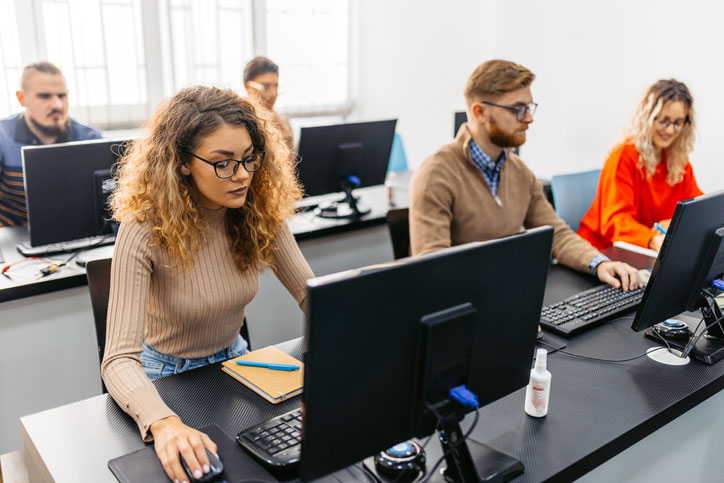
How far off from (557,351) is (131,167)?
1104mm

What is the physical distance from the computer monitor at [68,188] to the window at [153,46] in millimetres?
1574

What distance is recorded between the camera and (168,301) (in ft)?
4.78

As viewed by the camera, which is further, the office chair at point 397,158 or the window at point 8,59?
the office chair at point 397,158

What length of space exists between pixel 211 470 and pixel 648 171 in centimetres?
222

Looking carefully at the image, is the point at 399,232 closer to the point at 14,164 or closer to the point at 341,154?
the point at 341,154

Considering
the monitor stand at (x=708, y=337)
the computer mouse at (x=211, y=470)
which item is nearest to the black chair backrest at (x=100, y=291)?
the computer mouse at (x=211, y=470)

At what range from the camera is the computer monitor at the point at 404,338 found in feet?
2.64

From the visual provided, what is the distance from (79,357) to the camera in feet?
7.16

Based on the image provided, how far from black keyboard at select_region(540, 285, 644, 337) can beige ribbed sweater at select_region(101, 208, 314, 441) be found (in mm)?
641

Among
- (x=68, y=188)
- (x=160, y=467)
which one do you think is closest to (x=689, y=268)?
(x=160, y=467)

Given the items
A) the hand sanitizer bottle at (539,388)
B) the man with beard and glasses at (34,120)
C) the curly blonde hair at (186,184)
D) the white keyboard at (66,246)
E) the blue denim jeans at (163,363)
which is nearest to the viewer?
the hand sanitizer bottle at (539,388)


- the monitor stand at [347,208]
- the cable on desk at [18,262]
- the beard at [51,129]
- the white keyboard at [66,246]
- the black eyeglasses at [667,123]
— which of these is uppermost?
the black eyeglasses at [667,123]

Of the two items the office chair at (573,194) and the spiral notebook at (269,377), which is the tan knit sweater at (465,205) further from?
the spiral notebook at (269,377)

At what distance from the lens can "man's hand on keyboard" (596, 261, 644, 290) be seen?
5.99ft
